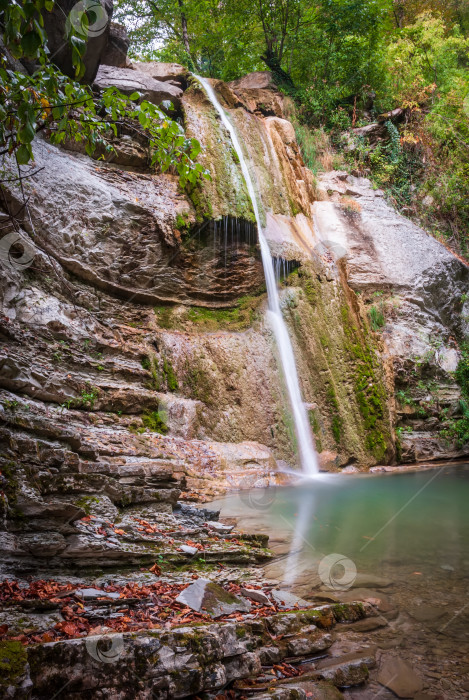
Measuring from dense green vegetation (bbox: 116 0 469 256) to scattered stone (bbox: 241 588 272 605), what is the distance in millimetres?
15787

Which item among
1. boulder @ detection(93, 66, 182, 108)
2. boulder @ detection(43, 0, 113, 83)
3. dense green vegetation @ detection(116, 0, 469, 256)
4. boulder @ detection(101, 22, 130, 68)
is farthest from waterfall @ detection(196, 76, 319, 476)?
dense green vegetation @ detection(116, 0, 469, 256)

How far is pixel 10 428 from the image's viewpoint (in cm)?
382

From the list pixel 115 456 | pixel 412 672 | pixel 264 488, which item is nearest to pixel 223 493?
pixel 264 488

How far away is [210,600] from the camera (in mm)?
2736

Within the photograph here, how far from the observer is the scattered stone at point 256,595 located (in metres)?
3.03

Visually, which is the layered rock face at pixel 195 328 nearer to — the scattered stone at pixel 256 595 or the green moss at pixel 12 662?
the scattered stone at pixel 256 595

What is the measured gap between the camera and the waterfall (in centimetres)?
935

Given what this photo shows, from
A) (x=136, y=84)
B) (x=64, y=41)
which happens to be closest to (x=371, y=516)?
(x=64, y=41)

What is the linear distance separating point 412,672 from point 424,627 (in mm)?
584

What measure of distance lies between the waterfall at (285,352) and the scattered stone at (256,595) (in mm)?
5999

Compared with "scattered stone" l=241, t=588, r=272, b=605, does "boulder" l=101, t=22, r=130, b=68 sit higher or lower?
higher

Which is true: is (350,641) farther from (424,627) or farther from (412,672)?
(424,627)

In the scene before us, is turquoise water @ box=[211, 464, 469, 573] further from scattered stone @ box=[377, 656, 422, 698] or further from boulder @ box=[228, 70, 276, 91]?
boulder @ box=[228, 70, 276, 91]

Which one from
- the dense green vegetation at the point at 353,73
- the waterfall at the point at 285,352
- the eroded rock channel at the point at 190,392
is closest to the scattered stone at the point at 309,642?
the eroded rock channel at the point at 190,392
